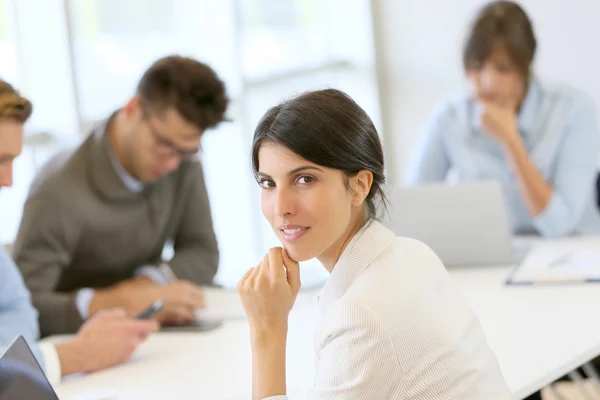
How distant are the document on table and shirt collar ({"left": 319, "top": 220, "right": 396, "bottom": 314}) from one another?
1105 mm

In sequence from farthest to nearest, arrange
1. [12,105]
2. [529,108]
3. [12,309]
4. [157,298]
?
[529,108], [157,298], [12,309], [12,105]

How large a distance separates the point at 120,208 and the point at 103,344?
683 millimetres

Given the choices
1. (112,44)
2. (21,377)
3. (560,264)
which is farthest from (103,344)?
(112,44)

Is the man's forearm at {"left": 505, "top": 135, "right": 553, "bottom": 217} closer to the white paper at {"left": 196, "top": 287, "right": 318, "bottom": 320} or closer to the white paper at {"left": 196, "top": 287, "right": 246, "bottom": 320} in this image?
the white paper at {"left": 196, "top": 287, "right": 318, "bottom": 320}

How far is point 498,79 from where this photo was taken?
3.16 meters

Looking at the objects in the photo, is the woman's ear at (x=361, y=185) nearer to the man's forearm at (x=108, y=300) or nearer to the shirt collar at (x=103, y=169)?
the man's forearm at (x=108, y=300)

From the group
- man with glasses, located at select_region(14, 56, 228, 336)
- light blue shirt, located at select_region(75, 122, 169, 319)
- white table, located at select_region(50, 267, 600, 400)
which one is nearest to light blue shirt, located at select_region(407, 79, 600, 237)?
white table, located at select_region(50, 267, 600, 400)

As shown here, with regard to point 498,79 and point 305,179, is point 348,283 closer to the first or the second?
point 305,179

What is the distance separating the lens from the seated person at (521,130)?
3125 millimetres

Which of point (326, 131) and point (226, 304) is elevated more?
point (326, 131)

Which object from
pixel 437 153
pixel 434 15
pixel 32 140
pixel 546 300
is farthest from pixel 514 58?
pixel 434 15

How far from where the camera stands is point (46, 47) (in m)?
3.51

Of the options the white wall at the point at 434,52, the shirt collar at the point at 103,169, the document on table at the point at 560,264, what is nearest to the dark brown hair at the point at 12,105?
the shirt collar at the point at 103,169

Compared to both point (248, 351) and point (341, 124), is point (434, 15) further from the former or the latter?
point (341, 124)
